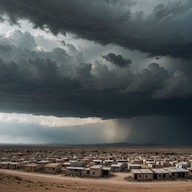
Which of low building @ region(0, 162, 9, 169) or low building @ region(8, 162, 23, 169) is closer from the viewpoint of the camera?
low building @ region(8, 162, 23, 169)

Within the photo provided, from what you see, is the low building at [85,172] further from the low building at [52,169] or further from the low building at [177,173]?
the low building at [177,173]

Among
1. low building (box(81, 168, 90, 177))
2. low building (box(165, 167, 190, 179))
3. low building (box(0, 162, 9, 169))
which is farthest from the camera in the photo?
low building (box(0, 162, 9, 169))

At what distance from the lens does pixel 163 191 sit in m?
68.4

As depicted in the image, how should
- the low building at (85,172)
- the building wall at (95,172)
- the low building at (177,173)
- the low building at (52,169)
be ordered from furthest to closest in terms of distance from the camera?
the low building at (52,169) < the low building at (85,172) < the building wall at (95,172) < the low building at (177,173)

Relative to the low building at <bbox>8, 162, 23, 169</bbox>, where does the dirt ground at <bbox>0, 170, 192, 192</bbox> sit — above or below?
below

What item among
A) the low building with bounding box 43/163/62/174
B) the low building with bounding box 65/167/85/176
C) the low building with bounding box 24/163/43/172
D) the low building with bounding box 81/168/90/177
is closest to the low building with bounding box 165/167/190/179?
the low building with bounding box 81/168/90/177

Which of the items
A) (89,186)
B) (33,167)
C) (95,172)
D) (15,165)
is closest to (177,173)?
(95,172)

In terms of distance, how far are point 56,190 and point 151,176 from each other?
37.0m

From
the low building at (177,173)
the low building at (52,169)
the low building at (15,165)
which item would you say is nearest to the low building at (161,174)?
the low building at (177,173)

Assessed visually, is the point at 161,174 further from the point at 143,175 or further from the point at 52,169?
the point at 52,169

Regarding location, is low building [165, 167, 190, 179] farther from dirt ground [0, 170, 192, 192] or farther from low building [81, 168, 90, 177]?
low building [81, 168, 90, 177]

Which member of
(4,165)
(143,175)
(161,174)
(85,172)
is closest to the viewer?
(143,175)

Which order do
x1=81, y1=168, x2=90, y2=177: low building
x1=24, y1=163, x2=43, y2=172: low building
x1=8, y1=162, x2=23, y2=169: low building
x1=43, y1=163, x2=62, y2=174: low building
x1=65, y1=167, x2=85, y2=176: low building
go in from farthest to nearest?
x1=8, y1=162, x2=23, y2=169: low building < x1=24, y1=163, x2=43, y2=172: low building < x1=43, y1=163, x2=62, y2=174: low building < x1=65, y1=167, x2=85, y2=176: low building < x1=81, y1=168, x2=90, y2=177: low building

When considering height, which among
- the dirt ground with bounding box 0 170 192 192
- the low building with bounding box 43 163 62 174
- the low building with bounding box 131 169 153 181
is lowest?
the dirt ground with bounding box 0 170 192 192
